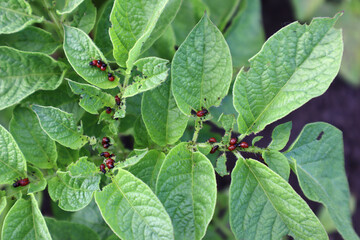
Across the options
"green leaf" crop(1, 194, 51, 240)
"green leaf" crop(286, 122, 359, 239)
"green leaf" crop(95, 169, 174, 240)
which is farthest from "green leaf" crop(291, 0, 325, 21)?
"green leaf" crop(1, 194, 51, 240)

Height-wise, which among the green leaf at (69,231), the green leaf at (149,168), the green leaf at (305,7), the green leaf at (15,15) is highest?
the green leaf at (305,7)

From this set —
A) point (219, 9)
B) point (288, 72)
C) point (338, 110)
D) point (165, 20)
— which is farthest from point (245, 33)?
point (338, 110)

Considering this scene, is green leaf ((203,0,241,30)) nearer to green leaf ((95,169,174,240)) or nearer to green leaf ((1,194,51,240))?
green leaf ((95,169,174,240))

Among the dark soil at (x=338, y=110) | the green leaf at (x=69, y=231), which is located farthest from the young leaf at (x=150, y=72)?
the dark soil at (x=338, y=110)

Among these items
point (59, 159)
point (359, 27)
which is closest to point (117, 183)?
point (59, 159)

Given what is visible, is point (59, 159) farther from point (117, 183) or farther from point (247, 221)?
point (247, 221)

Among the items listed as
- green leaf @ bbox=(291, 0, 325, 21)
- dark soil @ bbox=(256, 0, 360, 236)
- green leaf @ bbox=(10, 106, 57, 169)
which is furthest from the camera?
dark soil @ bbox=(256, 0, 360, 236)

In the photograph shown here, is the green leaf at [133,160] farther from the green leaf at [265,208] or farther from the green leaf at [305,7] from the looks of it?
the green leaf at [305,7]
